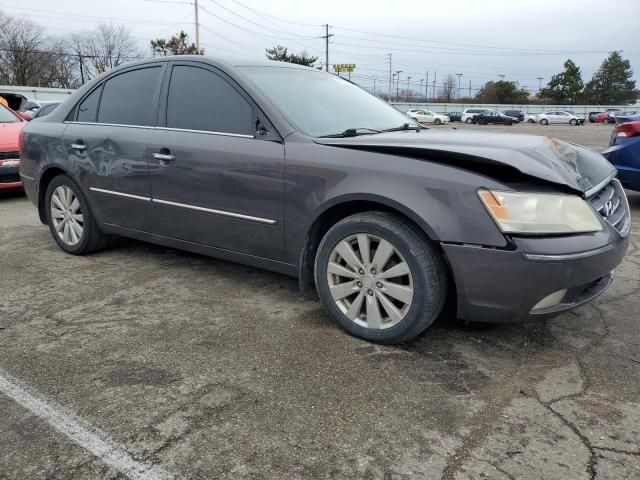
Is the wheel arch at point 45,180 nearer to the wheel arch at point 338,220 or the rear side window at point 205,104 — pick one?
the rear side window at point 205,104

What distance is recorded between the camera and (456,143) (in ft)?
9.41

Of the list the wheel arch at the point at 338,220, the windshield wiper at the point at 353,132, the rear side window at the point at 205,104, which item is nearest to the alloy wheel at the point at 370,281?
the wheel arch at the point at 338,220

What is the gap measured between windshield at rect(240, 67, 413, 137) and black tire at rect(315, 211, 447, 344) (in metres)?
0.68

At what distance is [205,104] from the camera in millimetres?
3621

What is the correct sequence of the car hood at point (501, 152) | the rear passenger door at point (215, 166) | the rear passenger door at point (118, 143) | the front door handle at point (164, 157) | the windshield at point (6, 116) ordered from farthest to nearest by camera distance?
1. the windshield at point (6, 116)
2. the rear passenger door at point (118, 143)
3. the front door handle at point (164, 157)
4. the rear passenger door at point (215, 166)
5. the car hood at point (501, 152)

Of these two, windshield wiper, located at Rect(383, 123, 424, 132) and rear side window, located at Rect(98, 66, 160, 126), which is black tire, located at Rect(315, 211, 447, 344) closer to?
windshield wiper, located at Rect(383, 123, 424, 132)

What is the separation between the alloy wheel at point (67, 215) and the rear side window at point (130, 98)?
74 cm

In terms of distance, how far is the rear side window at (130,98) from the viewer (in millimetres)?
3951

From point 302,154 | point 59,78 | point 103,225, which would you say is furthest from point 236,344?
point 59,78

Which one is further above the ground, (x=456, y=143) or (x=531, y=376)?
(x=456, y=143)

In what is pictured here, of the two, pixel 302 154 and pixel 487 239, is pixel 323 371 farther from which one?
pixel 302 154

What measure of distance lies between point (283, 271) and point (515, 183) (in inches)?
57.5

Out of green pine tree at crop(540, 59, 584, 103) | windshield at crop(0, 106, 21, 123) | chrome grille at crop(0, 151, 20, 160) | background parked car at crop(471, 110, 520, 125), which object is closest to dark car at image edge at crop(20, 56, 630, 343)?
chrome grille at crop(0, 151, 20, 160)

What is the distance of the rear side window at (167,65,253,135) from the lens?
342cm
